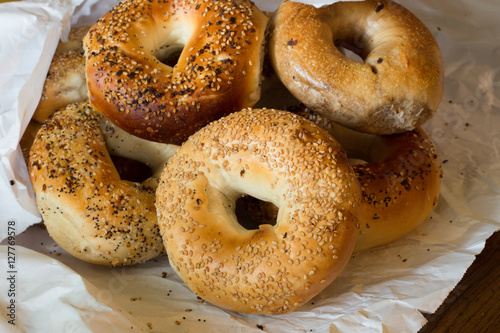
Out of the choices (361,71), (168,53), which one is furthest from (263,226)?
(168,53)

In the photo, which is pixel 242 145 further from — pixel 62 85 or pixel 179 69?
pixel 62 85

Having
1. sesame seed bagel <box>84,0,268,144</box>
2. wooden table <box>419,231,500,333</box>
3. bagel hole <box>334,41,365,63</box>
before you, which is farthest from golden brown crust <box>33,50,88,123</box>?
wooden table <box>419,231,500,333</box>

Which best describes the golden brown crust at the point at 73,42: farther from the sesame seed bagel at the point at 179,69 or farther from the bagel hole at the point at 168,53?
the bagel hole at the point at 168,53

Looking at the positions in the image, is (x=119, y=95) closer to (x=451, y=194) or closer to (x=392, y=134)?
(x=392, y=134)

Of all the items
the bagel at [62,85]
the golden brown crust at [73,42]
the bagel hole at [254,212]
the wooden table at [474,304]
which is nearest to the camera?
the wooden table at [474,304]

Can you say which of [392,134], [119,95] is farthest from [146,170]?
[392,134]

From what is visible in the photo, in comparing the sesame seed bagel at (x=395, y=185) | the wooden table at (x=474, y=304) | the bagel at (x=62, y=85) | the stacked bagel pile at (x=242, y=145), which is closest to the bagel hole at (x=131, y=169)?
the stacked bagel pile at (x=242, y=145)
